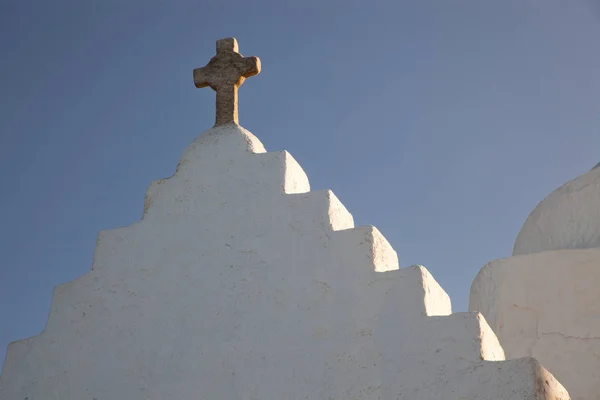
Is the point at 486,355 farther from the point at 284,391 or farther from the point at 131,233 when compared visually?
the point at 131,233

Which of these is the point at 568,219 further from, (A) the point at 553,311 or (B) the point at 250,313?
(B) the point at 250,313

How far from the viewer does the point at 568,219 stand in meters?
8.62

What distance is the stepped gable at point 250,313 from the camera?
15.5 ft

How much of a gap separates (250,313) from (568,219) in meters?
4.54

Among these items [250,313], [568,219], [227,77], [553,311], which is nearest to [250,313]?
[250,313]

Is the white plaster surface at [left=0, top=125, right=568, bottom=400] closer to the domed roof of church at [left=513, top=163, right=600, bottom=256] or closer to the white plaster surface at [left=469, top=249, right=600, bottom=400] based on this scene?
the white plaster surface at [left=469, top=249, right=600, bottom=400]

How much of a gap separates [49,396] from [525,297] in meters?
4.41

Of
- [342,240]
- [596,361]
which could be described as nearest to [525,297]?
[596,361]

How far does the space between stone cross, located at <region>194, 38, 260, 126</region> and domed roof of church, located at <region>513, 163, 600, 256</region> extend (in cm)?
382

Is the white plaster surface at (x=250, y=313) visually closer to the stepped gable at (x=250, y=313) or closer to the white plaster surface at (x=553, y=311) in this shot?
the stepped gable at (x=250, y=313)

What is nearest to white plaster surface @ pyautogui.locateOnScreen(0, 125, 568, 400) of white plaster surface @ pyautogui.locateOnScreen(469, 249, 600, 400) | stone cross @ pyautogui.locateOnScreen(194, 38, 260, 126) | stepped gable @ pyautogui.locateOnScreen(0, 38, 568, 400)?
stepped gable @ pyautogui.locateOnScreen(0, 38, 568, 400)

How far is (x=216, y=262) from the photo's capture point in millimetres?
5633

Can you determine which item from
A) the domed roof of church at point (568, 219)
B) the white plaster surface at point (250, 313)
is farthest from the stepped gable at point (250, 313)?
the domed roof of church at point (568, 219)

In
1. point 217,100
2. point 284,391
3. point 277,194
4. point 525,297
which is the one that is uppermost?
point 217,100
